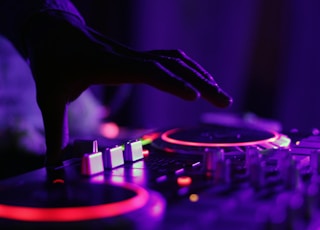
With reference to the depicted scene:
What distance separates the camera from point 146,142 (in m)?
1.05

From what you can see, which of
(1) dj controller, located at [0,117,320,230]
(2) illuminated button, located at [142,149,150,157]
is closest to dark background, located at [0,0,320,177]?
(2) illuminated button, located at [142,149,150,157]

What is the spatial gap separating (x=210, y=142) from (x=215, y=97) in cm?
12

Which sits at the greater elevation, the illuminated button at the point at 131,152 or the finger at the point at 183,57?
the finger at the point at 183,57

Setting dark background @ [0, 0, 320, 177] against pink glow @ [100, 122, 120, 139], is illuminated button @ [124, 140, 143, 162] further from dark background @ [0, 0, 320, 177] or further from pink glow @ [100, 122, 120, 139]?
dark background @ [0, 0, 320, 177]

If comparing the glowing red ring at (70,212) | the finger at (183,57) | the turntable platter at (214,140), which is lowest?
the turntable platter at (214,140)

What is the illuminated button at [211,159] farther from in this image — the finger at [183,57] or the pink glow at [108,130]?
the pink glow at [108,130]

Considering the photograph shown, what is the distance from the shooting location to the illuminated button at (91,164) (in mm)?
751

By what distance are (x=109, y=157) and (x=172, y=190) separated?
173 millimetres

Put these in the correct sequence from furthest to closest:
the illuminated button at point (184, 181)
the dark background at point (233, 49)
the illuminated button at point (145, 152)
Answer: the dark background at point (233, 49) → the illuminated button at point (145, 152) → the illuminated button at point (184, 181)

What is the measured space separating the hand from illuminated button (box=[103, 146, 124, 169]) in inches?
4.7

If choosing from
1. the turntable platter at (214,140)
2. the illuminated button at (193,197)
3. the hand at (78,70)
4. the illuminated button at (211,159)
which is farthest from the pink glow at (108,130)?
the illuminated button at (193,197)

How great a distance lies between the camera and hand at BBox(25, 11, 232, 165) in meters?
0.81

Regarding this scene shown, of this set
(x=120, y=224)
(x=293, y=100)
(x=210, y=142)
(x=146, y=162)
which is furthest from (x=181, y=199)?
(x=293, y=100)

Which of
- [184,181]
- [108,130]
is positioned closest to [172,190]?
[184,181]
